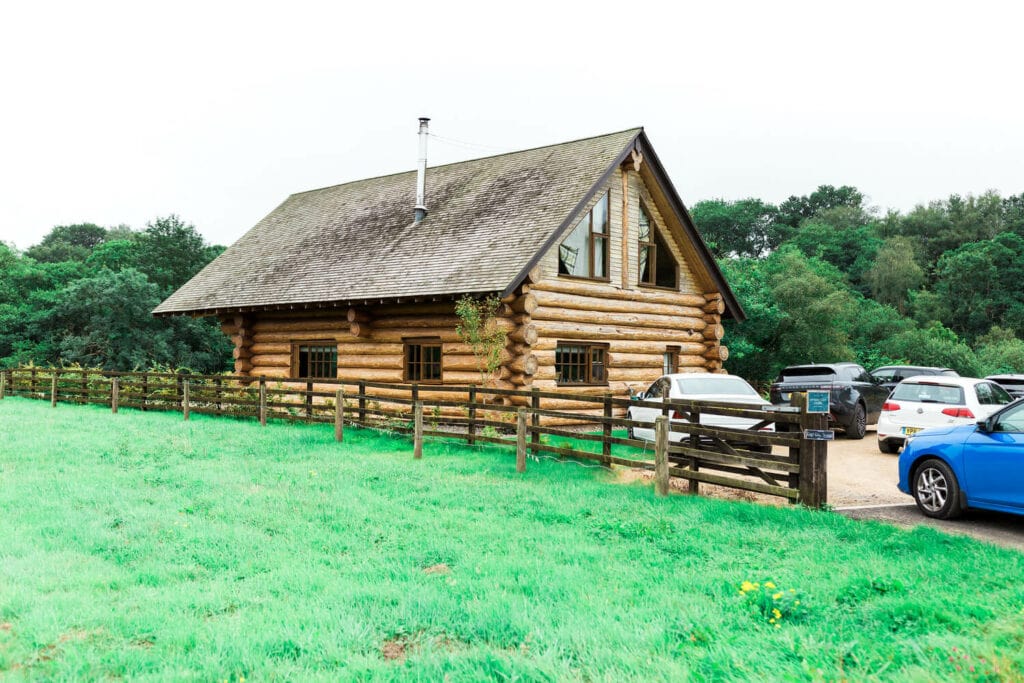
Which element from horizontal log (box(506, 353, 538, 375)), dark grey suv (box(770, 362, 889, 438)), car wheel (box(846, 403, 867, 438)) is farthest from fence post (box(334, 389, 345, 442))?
car wheel (box(846, 403, 867, 438))

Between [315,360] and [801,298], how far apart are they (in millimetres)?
21219

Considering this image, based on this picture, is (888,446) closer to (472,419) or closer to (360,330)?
(472,419)

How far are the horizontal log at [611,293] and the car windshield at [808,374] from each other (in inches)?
151

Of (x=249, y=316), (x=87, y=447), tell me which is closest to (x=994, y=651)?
(x=87, y=447)

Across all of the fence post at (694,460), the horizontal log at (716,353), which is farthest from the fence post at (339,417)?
the horizontal log at (716,353)

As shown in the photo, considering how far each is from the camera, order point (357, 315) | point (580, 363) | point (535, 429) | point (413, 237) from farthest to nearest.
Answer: point (413, 237), point (357, 315), point (580, 363), point (535, 429)

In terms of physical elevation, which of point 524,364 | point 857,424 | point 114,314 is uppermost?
point 114,314

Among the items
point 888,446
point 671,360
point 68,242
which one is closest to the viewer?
point 888,446

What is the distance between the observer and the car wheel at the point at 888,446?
50.2ft

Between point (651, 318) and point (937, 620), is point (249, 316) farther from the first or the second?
point (937, 620)

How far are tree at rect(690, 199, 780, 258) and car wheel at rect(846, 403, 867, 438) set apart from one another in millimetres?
52593

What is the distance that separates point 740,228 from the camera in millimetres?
70562

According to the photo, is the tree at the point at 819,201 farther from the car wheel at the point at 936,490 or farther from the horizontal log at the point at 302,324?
the car wheel at the point at 936,490

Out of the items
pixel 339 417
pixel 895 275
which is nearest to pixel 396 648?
pixel 339 417
